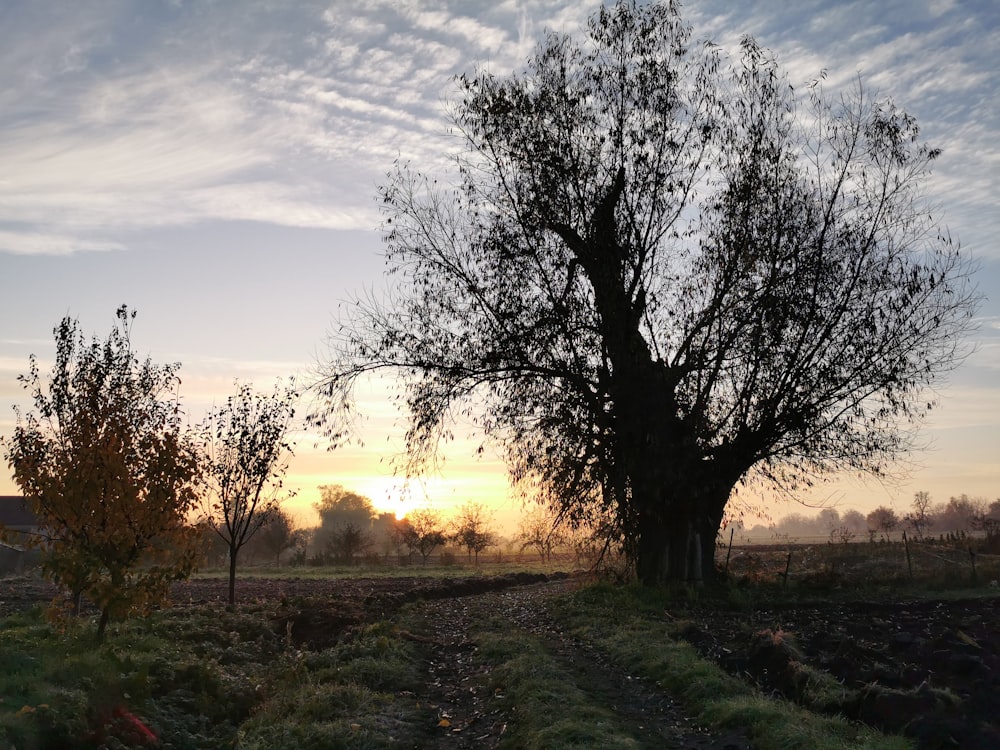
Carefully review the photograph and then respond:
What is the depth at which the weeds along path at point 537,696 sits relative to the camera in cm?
860

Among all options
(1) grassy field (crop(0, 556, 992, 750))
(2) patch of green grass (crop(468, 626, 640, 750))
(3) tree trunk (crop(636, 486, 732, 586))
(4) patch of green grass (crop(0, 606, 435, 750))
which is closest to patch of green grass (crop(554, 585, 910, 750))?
(1) grassy field (crop(0, 556, 992, 750))

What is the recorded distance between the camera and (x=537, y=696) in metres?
9.90

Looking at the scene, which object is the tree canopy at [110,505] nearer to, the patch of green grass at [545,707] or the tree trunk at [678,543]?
the patch of green grass at [545,707]

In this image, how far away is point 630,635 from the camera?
14.6m

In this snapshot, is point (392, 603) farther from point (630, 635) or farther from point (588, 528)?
point (630, 635)

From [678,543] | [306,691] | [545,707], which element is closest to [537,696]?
[545,707]

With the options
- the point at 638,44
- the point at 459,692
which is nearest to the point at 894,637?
the point at 459,692

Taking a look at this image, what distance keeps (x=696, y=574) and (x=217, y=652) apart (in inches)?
568

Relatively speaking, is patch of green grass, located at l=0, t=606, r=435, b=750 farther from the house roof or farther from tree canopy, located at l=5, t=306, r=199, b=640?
the house roof

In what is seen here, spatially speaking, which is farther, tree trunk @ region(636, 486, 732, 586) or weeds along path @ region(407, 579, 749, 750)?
tree trunk @ region(636, 486, 732, 586)

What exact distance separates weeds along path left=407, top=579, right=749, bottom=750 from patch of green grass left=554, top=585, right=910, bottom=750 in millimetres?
265

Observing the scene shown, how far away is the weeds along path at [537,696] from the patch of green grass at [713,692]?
265 millimetres

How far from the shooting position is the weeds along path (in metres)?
8.60

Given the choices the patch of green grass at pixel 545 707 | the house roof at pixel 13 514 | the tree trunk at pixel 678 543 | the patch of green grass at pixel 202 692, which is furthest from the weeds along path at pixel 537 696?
the house roof at pixel 13 514
